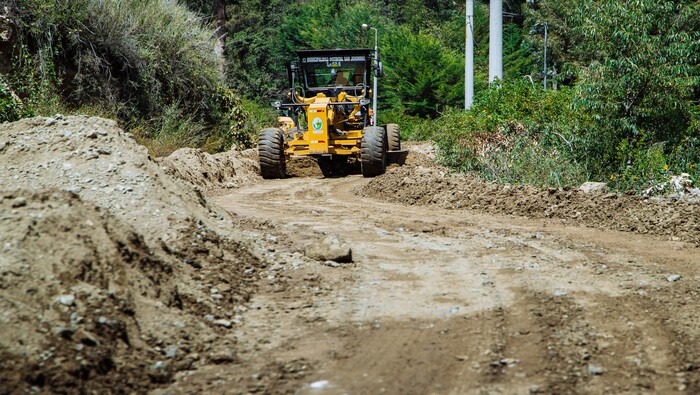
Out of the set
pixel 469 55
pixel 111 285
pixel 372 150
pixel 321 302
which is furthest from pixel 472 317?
pixel 469 55

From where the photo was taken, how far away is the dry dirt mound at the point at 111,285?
13.5 ft

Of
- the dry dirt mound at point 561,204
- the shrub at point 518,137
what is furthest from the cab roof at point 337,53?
the dry dirt mound at point 561,204

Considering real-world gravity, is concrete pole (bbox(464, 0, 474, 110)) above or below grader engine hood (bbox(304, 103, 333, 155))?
above

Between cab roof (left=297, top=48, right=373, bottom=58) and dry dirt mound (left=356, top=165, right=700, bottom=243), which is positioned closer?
dry dirt mound (left=356, top=165, right=700, bottom=243)

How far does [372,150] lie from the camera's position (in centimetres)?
1622

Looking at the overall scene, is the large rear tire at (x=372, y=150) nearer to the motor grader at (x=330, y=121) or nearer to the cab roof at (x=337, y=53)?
the motor grader at (x=330, y=121)

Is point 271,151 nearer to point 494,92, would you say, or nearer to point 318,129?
point 318,129

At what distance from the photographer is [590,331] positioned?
16.4ft

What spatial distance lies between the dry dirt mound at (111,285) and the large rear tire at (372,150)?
8542mm

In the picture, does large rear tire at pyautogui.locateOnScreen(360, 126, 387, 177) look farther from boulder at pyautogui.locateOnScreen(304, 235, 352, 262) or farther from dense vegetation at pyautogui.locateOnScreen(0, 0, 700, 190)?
boulder at pyautogui.locateOnScreen(304, 235, 352, 262)

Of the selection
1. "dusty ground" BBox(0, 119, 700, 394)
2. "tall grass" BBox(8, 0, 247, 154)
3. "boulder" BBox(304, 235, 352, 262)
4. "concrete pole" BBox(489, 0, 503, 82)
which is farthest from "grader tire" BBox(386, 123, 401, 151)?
"boulder" BBox(304, 235, 352, 262)

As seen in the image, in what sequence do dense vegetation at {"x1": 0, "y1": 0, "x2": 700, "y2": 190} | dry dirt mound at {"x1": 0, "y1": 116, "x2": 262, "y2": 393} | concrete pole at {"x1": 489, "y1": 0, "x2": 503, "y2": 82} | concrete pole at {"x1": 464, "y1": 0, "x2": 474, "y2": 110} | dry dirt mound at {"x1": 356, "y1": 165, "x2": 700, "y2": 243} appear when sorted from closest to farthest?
1. dry dirt mound at {"x1": 0, "y1": 116, "x2": 262, "y2": 393}
2. dry dirt mound at {"x1": 356, "y1": 165, "x2": 700, "y2": 243}
3. dense vegetation at {"x1": 0, "y1": 0, "x2": 700, "y2": 190}
4. concrete pole at {"x1": 489, "y1": 0, "x2": 503, "y2": 82}
5. concrete pole at {"x1": 464, "y1": 0, "x2": 474, "y2": 110}

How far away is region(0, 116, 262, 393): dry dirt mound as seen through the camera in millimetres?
4102

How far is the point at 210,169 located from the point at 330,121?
3.27 m
